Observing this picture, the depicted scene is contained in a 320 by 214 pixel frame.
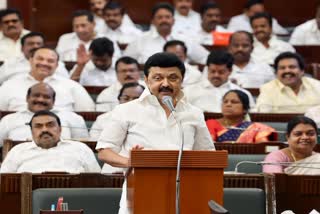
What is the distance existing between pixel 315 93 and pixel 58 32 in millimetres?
3722

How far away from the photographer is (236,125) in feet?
24.6

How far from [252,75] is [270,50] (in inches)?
31.3

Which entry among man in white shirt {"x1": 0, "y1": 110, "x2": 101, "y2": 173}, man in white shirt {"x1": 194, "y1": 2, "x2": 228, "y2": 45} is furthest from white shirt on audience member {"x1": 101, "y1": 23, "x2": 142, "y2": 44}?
man in white shirt {"x1": 0, "y1": 110, "x2": 101, "y2": 173}

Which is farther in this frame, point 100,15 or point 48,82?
point 100,15

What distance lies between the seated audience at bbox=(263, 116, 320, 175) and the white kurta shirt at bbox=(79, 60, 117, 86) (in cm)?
283

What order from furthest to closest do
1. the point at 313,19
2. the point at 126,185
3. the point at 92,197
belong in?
the point at 313,19 → the point at 92,197 → the point at 126,185

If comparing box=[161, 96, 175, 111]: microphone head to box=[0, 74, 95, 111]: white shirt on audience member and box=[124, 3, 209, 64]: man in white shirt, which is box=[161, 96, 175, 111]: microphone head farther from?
box=[124, 3, 209, 64]: man in white shirt

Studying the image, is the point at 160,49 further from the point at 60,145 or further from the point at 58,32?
→ the point at 60,145

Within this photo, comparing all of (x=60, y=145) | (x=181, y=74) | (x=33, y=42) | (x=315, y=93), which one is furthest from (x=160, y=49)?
(x=181, y=74)

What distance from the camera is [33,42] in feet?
30.2

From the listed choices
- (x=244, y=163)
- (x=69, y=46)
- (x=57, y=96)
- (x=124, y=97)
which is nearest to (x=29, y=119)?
(x=124, y=97)

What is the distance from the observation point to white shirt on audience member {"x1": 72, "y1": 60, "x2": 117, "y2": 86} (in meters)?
9.17

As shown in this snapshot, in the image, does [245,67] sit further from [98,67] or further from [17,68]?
[17,68]

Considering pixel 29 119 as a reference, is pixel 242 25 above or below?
above
